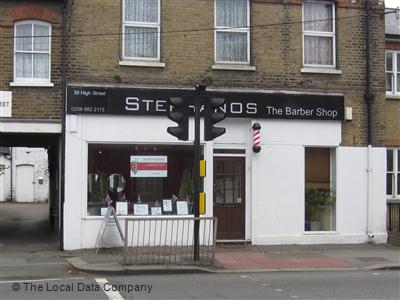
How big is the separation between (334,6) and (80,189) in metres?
8.35

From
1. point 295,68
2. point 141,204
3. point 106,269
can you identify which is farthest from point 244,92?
point 106,269

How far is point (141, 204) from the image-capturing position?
1553 cm

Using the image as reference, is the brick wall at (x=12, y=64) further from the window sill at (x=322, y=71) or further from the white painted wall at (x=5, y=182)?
the white painted wall at (x=5, y=182)

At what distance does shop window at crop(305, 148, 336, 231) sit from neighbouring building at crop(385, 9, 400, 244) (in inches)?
84.2

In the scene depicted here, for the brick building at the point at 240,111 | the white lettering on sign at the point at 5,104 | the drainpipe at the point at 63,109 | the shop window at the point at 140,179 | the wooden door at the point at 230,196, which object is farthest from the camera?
the wooden door at the point at 230,196

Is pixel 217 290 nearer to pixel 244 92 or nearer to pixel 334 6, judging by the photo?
pixel 244 92

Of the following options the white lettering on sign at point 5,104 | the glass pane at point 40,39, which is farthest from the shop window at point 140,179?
the glass pane at point 40,39

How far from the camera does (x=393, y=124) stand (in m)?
17.8

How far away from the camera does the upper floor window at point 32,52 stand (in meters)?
15.0

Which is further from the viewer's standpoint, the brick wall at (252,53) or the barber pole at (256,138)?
the barber pole at (256,138)

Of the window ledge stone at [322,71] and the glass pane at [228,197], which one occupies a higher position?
the window ledge stone at [322,71]

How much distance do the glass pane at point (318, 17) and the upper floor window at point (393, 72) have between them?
2695mm

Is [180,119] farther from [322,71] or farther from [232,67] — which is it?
[322,71]

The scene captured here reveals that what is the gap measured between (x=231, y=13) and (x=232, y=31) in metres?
0.51
